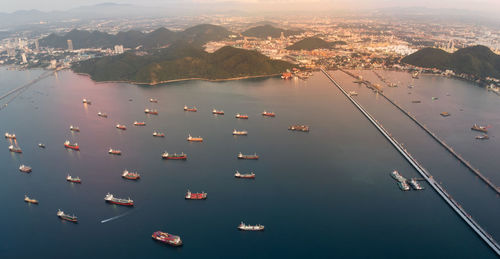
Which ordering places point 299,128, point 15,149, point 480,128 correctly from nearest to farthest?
1. point 15,149
2. point 480,128
3. point 299,128

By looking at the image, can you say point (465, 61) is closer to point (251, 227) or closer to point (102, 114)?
point (251, 227)

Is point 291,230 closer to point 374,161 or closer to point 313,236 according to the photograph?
point 313,236

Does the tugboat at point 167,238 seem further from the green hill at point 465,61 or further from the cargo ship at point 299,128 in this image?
the green hill at point 465,61

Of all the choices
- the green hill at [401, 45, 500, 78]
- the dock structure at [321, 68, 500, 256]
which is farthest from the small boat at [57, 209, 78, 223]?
the green hill at [401, 45, 500, 78]

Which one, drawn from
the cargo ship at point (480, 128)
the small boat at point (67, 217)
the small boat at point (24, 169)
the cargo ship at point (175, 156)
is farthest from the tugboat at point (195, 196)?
the cargo ship at point (480, 128)

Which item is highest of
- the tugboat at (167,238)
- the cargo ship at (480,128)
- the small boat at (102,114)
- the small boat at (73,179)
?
the small boat at (102,114)

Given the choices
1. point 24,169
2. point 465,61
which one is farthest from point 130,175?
point 465,61

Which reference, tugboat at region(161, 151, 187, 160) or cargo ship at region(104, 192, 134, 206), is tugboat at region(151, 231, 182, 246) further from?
tugboat at region(161, 151, 187, 160)
